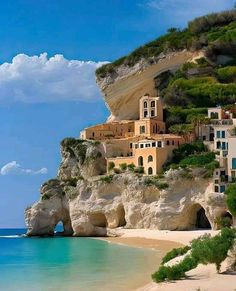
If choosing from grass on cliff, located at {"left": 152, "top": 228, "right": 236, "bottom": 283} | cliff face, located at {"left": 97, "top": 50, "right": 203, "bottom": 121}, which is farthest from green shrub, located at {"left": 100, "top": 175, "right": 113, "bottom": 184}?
grass on cliff, located at {"left": 152, "top": 228, "right": 236, "bottom": 283}

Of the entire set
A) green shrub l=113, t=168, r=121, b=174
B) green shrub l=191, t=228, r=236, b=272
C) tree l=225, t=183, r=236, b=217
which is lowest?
green shrub l=191, t=228, r=236, b=272

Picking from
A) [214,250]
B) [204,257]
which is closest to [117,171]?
[204,257]

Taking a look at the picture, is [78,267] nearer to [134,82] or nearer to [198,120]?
[198,120]

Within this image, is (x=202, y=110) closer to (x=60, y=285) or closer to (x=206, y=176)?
(x=206, y=176)

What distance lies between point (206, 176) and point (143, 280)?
2656 cm

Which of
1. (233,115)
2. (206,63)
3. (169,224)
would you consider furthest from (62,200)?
(206,63)

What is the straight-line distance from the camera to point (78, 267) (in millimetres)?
35875

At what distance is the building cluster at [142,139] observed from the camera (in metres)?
58.2

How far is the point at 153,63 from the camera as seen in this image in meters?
74.8

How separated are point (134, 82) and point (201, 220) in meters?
21.7

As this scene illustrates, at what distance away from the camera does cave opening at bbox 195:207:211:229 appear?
58.2 meters

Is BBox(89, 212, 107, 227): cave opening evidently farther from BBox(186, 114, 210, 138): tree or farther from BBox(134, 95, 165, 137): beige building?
BBox(186, 114, 210, 138): tree

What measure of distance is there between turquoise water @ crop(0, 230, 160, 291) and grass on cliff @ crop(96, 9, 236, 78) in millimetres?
28757

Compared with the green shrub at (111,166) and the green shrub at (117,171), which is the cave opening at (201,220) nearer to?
the green shrub at (117,171)
